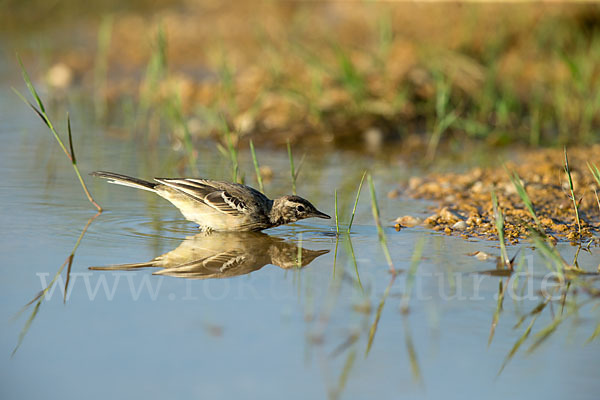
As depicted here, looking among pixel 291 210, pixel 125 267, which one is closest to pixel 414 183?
pixel 291 210

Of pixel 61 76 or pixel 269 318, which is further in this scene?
pixel 61 76

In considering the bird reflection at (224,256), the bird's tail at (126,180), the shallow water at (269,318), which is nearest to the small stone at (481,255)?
the shallow water at (269,318)

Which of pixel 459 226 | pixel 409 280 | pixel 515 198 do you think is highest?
pixel 515 198

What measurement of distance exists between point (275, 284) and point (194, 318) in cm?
80

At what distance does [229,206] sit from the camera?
6.09 metres

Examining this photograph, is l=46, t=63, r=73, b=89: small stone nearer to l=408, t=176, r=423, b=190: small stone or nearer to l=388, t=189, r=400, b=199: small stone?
l=408, t=176, r=423, b=190: small stone

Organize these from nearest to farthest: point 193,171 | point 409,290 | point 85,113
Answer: point 409,290, point 193,171, point 85,113

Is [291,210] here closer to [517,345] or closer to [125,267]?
[125,267]

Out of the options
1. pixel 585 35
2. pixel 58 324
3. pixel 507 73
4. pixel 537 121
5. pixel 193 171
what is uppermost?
pixel 585 35

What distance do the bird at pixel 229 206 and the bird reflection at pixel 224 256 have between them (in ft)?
0.39

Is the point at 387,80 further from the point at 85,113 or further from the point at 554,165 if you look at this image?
the point at 85,113

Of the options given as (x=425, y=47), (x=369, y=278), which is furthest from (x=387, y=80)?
(x=369, y=278)

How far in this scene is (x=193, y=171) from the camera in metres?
7.88

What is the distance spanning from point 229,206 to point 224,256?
63 centimetres
